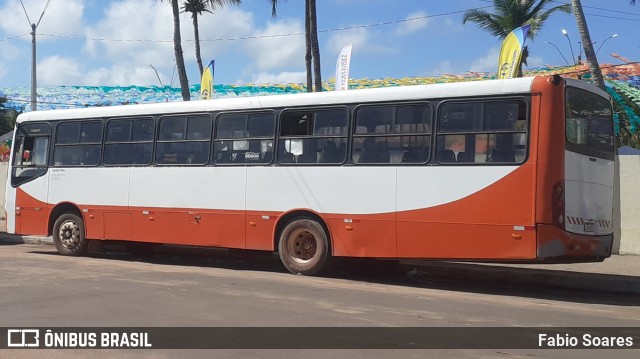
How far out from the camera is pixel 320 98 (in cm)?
1136

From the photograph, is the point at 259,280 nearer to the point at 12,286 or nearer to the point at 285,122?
the point at 285,122

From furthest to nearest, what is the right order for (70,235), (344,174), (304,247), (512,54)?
(512,54)
(70,235)
(304,247)
(344,174)

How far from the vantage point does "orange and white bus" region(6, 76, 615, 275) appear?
9359 mm

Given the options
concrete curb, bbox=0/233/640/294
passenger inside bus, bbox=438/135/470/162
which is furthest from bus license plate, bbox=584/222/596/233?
passenger inside bus, bbox=438/135/470/162

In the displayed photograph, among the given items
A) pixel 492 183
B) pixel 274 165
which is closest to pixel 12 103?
pixel 274 165

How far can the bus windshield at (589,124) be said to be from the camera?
31.0 feet

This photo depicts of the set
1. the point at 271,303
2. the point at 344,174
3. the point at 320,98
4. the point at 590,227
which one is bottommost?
the point at 271,303

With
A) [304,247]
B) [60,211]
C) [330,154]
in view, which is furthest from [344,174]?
[60,211]

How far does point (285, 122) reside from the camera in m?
11.7

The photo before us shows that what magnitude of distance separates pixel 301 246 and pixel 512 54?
789 centimetres

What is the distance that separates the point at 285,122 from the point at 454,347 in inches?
246

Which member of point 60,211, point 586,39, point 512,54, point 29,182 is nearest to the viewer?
point 60,211

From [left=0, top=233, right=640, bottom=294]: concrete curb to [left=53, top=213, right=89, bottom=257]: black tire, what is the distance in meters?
6.83

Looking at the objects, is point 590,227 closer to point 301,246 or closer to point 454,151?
point 454,151
